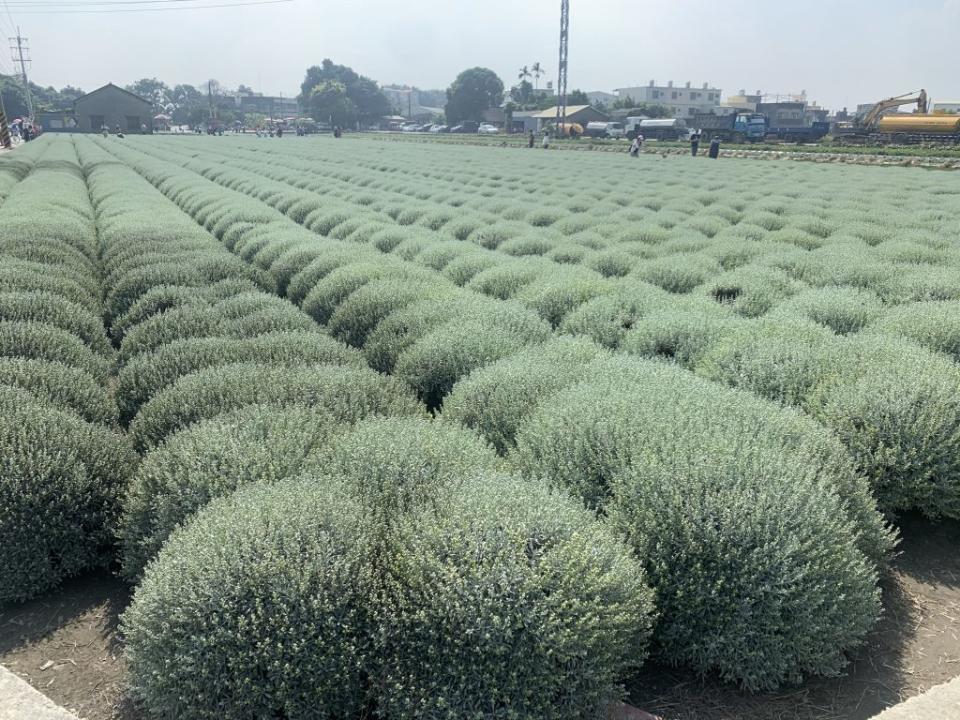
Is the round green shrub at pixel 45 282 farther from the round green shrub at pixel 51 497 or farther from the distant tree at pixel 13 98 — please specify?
the distant tree at pixel 13 98

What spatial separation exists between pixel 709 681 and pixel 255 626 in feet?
6.40

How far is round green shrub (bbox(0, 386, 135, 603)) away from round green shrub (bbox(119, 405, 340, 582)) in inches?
7.9

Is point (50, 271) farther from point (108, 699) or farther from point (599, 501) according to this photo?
point (599, 501)

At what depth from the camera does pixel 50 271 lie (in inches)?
→ 296

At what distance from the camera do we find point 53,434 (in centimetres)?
383

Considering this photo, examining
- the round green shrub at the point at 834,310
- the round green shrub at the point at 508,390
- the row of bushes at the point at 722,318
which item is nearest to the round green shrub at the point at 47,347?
the row of bushes at the point at 722,318

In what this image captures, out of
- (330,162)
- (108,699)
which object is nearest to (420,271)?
(108,699)

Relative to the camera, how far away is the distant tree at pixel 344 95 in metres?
100

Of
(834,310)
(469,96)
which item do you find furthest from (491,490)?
(469,96)

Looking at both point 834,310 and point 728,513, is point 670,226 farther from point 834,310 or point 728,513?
point 728,513

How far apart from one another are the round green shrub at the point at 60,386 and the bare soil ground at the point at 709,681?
136cm

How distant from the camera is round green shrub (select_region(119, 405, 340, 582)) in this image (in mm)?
3309

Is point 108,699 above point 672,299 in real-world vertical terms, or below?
below

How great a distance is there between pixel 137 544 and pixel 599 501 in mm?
2328
